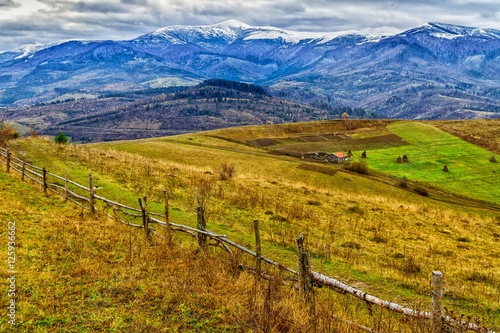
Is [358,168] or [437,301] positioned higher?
[437,301]

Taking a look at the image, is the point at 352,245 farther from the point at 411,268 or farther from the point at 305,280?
the point at 305,280

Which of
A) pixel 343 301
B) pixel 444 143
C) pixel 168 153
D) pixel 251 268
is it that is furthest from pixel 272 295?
pixel 444 143

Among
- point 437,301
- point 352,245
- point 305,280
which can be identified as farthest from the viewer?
point 352,245

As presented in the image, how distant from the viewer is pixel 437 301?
7262mm

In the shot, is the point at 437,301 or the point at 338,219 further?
the point at 338,219

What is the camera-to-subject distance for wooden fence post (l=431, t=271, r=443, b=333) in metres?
7.05

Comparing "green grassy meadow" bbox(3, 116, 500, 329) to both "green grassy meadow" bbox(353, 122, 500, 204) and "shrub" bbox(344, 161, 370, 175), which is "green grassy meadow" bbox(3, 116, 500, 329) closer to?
"green grassy meadow" bbox(353, 122, 500, 204)

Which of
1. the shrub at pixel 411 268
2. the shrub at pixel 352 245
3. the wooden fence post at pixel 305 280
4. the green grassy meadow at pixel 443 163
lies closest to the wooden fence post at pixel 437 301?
the wooden fence post at pixel 305 280

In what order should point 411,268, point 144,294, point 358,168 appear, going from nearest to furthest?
point 144,294 → point 411,268 → point 358,168

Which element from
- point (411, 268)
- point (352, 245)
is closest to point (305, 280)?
point (411, 268)

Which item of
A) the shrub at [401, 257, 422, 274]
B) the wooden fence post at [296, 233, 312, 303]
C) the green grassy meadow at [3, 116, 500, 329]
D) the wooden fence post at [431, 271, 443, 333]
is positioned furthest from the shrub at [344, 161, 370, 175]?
the wooden fence post at [431, 271, 443, 333]

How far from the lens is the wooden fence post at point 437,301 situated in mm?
7047

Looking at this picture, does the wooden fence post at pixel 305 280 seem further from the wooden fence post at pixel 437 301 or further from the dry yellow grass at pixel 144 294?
the wooden fence post at pixel 437 301

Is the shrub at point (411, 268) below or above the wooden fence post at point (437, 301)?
below
